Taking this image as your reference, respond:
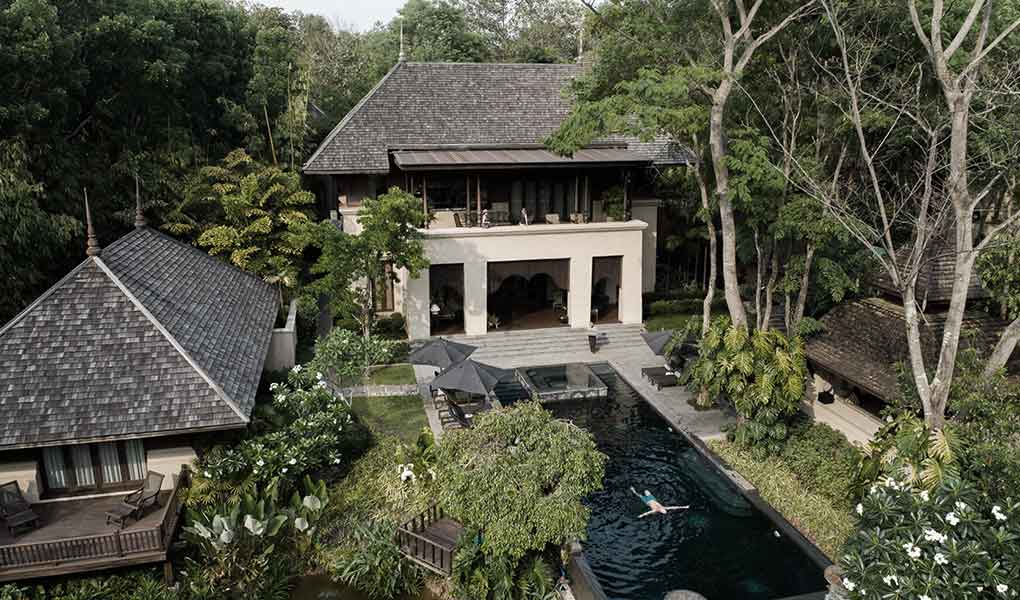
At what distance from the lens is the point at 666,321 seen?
3098 cm

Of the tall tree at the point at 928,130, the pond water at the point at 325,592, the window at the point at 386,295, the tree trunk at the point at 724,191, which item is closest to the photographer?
the tall tree at the point at 928,130

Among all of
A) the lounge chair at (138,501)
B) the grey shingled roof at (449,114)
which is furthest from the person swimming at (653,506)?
the grey shingled roof at (449,114)

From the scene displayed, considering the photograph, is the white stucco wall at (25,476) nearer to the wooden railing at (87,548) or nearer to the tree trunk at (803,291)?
the wooden railing at (87,548)

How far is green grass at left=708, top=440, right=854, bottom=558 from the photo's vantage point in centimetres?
1591

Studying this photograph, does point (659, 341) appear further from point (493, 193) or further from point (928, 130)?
point (928, 130)

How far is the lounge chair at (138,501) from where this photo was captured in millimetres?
14326

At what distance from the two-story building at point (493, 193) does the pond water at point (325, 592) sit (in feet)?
45.9

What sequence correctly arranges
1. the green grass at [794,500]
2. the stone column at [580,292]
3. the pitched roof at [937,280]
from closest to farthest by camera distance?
the green grass at [794,500], the pitched roof at [937,280], the stone column at [580,292]

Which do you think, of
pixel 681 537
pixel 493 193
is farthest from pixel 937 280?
pixel 493 193

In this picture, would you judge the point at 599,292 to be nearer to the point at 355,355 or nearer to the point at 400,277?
the point at 400,277

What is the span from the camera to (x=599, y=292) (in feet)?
108

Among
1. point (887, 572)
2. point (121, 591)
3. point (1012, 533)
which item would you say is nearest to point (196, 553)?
point (121, 591)

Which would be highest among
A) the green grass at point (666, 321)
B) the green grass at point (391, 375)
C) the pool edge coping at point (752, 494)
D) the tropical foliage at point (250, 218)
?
the tropical foliage at point (250, 218)

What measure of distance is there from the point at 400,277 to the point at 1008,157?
20.1 meters
